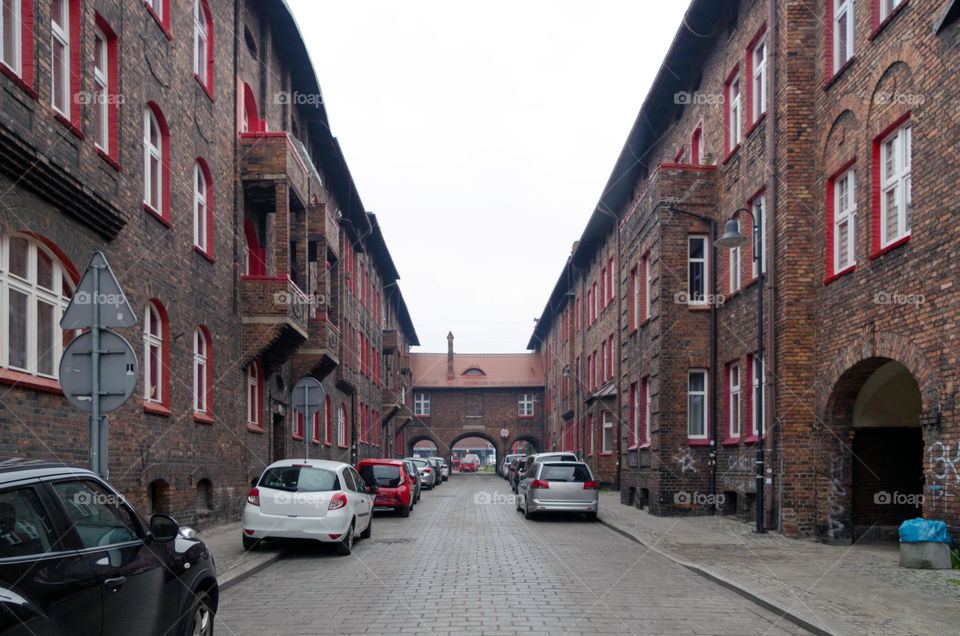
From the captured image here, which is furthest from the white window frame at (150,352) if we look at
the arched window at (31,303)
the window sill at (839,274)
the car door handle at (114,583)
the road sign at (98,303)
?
the window sill at (839,274)

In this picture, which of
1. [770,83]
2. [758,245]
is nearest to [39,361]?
[758,245]

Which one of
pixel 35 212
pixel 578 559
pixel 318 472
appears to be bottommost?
pixel 578 559

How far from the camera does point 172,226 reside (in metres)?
15.3

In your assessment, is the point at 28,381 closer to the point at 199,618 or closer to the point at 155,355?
the point at 199,618

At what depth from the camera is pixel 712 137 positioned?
22.5 m

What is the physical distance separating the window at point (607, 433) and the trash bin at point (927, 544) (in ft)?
74.0

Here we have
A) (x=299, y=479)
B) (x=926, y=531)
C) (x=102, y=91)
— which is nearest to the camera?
A: (x=926, y=531)

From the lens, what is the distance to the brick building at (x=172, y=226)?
33.5ft

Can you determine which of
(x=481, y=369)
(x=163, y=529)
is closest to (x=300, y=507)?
(x=163, y=529)

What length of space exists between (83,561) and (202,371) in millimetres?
13181

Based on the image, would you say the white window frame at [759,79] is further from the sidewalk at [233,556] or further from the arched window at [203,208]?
the sidewalk at [233,556]

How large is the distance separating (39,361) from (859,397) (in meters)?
12.7

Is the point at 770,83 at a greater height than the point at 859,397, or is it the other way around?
the point at 770,83

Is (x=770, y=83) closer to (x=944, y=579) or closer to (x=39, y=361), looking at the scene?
(x=944, y=579)
